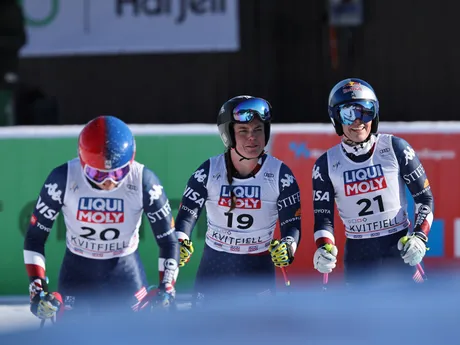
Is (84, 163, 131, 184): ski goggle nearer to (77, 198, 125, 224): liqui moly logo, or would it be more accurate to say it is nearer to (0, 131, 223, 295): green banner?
(77, 198, 125, 224): liqui moly logo

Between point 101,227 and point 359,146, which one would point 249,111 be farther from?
point 101,227

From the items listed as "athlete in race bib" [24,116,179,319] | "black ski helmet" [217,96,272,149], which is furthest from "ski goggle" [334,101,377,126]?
"athlete in race bib" [24,116,179,319]

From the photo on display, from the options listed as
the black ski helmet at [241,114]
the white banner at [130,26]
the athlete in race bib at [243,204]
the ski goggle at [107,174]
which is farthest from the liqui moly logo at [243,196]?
the white banner at [130,26]

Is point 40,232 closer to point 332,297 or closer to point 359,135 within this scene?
point 359,135

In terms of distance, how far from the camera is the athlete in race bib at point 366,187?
5.34m

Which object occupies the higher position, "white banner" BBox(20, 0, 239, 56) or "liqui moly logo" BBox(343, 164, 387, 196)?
"white banner" BBox(20, 0, 239, 56)

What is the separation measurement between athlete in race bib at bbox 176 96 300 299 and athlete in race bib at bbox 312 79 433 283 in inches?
11.6

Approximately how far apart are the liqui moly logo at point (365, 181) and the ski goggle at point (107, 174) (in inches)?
58.6

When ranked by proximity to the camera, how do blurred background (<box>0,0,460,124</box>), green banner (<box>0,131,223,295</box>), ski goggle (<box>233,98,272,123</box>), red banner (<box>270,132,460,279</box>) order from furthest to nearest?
blurred background (<box>0,0,460,124</box>) < green banner (<box>0,131,223,295</box>) < red banner (<box>270,132,460,279</box>) < ski goggle (<box>233,98,272,123</box>)

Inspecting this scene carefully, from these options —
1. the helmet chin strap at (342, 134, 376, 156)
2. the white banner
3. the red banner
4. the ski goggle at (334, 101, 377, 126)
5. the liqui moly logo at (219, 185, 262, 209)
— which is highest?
the white banner

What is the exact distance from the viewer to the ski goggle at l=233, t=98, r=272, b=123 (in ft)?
17.3

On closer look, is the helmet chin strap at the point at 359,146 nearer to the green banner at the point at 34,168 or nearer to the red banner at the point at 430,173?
the red banner at the point at 430,173

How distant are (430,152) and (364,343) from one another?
5.89 metres

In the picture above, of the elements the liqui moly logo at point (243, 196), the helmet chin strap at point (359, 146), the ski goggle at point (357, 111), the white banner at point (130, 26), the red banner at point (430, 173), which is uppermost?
the white banner at point (130, 26)
